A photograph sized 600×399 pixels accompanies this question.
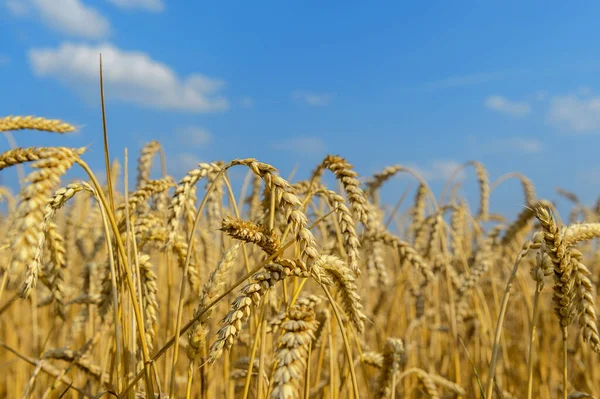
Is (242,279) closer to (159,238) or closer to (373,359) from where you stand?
(159,238)

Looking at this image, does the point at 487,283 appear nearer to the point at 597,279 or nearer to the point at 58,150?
the point at 597,279

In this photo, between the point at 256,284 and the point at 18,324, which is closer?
the point at 256,284

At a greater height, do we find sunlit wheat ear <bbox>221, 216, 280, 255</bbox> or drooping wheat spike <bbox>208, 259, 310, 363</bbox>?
sunlit wheat ear <bbox>221, 216, 280, 255</bbox>

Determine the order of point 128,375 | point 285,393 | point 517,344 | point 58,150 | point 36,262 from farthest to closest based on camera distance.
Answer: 1. point 517,344
2. point 128,375
3. point 36,262
4. point 58,150
5. point 285,393

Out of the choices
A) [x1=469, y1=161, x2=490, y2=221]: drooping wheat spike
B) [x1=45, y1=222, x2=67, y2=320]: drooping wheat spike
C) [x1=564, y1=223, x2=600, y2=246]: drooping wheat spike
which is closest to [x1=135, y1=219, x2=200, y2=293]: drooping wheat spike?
[x1=45, y1=222, x2=67, y2=320]: drooping wheat spike

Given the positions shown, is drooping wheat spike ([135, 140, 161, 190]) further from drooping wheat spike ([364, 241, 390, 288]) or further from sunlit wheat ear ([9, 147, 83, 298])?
sunlit wheat ear ([9, 147, 83, 298])

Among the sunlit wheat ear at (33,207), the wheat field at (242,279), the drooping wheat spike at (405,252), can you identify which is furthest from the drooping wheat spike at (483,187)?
the sunlit wheat ear at (33,207)

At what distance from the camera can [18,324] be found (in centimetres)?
404

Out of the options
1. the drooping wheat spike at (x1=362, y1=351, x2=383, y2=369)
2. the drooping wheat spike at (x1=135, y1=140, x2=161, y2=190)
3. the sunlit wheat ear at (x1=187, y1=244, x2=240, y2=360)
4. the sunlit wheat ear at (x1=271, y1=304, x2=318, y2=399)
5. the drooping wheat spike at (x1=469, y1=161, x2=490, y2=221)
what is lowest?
the sunlit wheat ear at (x1=271, y1=304, x2=318, y2=399)

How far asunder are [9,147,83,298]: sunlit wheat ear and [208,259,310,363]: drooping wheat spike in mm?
352

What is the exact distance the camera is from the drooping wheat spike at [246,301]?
1.02 m

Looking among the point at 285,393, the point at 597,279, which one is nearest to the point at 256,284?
the point at 285,393

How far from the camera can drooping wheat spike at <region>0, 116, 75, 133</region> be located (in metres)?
1.61

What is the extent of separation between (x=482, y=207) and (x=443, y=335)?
0.96 m
